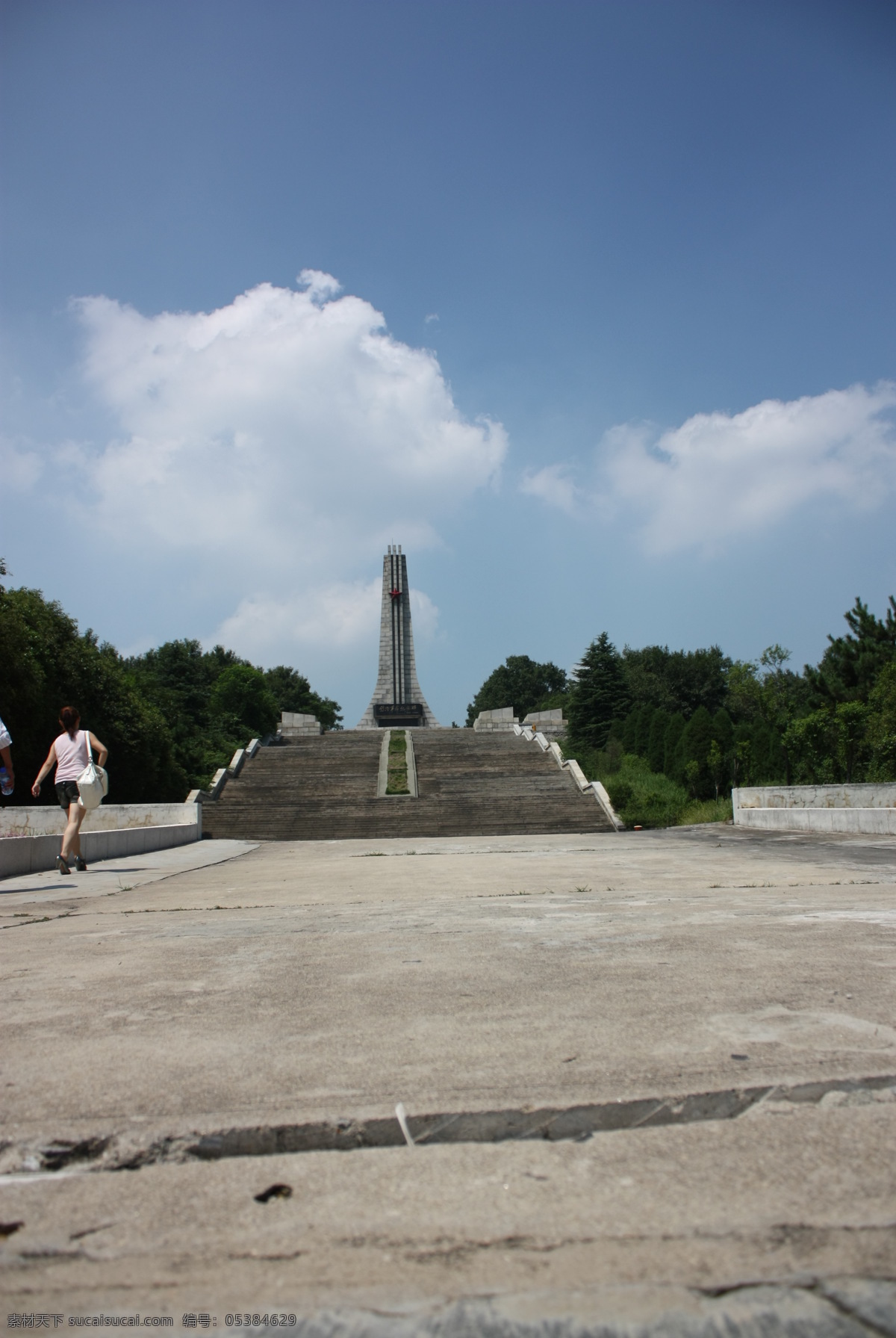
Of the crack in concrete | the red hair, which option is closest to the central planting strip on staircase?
the crack in concrete

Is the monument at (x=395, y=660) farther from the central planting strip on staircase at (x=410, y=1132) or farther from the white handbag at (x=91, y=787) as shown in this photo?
the central planting strip on staircase at (x=410, y=1132)

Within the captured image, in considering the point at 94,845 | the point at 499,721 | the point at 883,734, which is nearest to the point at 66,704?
the point at 94,845

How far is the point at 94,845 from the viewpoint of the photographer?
11.0m

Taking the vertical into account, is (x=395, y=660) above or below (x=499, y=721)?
above

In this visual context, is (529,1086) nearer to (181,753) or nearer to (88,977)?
(88,977)

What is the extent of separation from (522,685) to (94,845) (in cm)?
8752

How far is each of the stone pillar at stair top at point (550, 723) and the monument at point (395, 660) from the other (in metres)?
7.13

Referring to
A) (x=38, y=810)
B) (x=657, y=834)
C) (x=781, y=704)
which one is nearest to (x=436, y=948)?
(x=38, y=810)

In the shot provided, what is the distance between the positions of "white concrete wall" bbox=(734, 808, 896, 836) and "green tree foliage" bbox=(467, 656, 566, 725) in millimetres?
77943

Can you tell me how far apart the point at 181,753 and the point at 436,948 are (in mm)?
33323

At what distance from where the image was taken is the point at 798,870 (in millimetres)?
7273

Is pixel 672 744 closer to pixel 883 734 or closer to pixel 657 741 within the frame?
pixel 657 741

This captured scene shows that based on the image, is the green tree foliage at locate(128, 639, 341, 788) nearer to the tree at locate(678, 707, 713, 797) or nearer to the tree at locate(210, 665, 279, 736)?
the tree at locate(210, 665, 279, 736)

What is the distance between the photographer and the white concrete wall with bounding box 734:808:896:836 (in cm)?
1251
